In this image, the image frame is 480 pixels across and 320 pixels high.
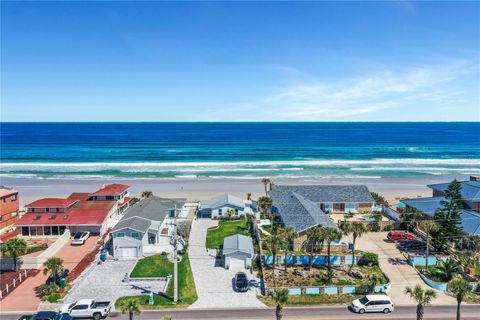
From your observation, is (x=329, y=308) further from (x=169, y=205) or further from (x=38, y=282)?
(x=169, y=205)

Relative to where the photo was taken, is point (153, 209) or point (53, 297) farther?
point (153, 209)

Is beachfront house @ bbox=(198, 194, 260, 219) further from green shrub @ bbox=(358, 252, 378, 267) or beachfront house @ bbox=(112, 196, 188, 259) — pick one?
green shrub @ bbox=(358, 252, 378, 267)

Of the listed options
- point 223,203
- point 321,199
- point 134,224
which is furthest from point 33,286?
point 321,199

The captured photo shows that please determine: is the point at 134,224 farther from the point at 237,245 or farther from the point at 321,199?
the point at 321,199

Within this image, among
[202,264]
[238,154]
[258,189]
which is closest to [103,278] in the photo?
[202,264]

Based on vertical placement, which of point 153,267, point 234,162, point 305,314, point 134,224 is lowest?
point 305,314

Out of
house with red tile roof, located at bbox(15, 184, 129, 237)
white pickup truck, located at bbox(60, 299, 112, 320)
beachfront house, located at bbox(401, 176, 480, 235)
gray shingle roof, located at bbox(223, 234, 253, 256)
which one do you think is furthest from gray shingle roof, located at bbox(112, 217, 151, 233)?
beachfront house, located at bbox(401, 176, 480, 235)

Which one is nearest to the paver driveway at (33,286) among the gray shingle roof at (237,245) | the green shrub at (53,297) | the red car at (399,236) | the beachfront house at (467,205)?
the green shrub at (53,297)
